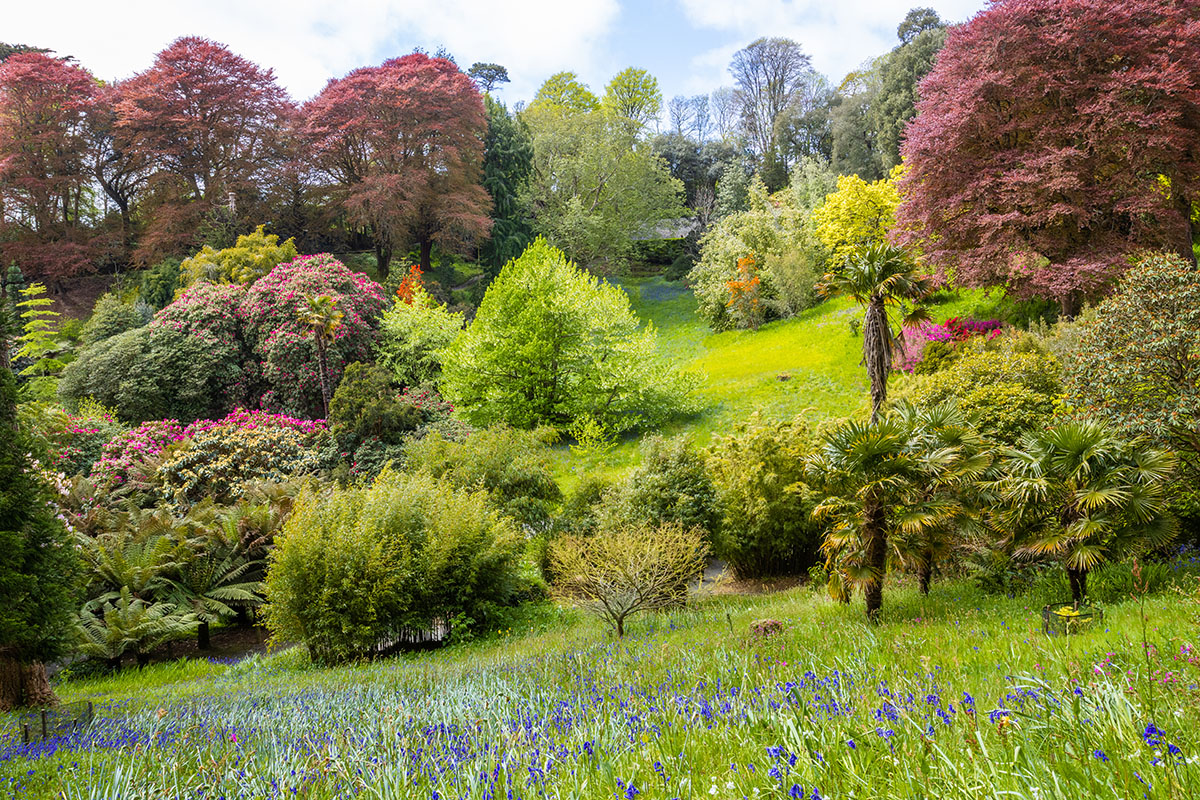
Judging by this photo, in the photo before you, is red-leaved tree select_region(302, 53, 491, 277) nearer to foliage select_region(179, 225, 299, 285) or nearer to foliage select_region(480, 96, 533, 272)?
foliage select_region(480, 96, 533, 272)

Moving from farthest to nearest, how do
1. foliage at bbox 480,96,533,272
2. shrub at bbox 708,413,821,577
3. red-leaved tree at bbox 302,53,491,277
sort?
Answer: foliage at bbox 480,96,533,272
red-leaved tree at bbox 302,53,491,277
shrub at bbox 708,413,821,577

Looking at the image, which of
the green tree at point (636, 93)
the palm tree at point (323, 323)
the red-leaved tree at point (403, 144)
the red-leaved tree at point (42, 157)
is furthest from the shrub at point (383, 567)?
the green tree at point (636, 93)

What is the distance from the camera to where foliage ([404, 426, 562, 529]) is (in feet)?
47.2

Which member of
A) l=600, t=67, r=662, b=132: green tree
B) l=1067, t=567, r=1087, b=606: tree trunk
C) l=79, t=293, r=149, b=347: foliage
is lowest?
l=1067, t=567, r=1087, b=606: tree trunk

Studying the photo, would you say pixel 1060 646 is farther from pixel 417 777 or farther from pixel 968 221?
pixel 968 221

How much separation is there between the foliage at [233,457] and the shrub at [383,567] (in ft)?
24.8

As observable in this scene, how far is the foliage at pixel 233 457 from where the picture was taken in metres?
17.6

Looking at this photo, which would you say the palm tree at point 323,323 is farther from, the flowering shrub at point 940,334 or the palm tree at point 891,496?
the flowering shrub at point 940,334

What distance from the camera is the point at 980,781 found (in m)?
2.18

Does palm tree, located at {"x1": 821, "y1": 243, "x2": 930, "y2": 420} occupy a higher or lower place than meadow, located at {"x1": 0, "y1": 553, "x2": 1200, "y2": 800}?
higher

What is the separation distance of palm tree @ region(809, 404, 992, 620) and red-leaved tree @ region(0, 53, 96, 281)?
3799 centimetres

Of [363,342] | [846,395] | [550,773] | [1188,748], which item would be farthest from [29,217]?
[1188,748]

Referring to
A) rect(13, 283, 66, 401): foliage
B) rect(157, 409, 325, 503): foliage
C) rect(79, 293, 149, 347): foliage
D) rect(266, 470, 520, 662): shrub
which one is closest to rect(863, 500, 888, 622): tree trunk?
rect(266, 470, 520, 662): shrub

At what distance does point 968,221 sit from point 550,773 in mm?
19796
